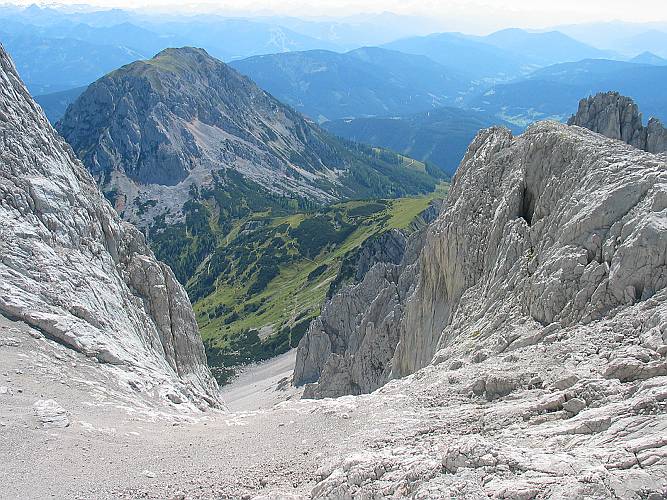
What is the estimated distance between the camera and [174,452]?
24.0 metres

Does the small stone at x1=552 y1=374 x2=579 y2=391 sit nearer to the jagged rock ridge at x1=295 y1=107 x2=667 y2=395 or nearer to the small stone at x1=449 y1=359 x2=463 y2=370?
the jagged rock ridge at x1=295 y1=107 x2=667 y2=395

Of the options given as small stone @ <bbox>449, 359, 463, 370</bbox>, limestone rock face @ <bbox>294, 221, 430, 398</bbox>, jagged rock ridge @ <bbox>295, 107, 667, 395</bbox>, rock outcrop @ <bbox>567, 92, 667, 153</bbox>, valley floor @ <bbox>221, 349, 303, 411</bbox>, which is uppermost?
rock outcrop @ <bbox>567, 92, 667, 153</bbox>

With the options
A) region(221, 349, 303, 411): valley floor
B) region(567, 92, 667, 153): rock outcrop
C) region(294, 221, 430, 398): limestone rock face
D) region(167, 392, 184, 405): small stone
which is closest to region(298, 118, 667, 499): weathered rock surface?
region(167, 392, 184, 405): small stone

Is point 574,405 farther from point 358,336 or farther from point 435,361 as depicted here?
point 358,336

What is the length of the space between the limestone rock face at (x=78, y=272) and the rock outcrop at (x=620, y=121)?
68.2 m

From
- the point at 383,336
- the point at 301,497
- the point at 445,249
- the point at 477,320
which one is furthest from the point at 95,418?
the point at 383,336

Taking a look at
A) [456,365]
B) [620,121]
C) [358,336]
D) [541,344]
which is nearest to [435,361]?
[456,365]

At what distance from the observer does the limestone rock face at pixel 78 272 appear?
111ft

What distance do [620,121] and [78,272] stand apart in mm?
82229

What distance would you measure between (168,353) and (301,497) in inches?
1280

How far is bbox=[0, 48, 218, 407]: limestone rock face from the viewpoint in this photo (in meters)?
33.9

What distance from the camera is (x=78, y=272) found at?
3862 cm

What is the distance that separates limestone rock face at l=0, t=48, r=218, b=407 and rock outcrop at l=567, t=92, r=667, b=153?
6818 centimetres

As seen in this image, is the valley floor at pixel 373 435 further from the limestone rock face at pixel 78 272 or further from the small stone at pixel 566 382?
the limestone rock face at pixel 78 272
